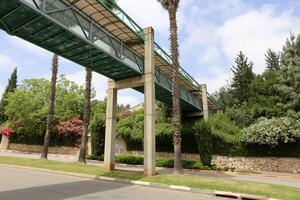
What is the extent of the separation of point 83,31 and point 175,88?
28.4ft

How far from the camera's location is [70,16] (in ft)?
44.8

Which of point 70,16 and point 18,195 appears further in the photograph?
point 70,16

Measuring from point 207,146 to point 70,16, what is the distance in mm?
18644

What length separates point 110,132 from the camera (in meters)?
21.2

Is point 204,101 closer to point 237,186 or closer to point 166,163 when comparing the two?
point 166,163

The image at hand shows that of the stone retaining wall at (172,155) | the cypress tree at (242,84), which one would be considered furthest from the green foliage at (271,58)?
the stone retaining wall at (172,155)

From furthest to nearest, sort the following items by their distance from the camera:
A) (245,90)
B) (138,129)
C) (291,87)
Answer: (245,90) → (138,129) → (291,87)

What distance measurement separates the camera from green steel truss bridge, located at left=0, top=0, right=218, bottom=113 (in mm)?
11922

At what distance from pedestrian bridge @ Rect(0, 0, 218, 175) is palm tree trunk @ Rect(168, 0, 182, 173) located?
1.60m

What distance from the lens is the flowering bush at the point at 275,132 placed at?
24703 millimetres

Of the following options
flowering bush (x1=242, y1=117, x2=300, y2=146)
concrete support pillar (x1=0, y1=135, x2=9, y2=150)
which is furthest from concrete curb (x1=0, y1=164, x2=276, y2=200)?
concrete support pillar (x1=0, y1=135, x2=9, y2=150)

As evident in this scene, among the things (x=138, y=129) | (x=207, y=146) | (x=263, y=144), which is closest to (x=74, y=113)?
(x=138, y=129)

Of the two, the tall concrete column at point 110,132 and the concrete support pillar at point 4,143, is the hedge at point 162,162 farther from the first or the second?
the concrete support pillar at point 4,143

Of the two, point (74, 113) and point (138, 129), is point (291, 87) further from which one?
point (74, 113)
